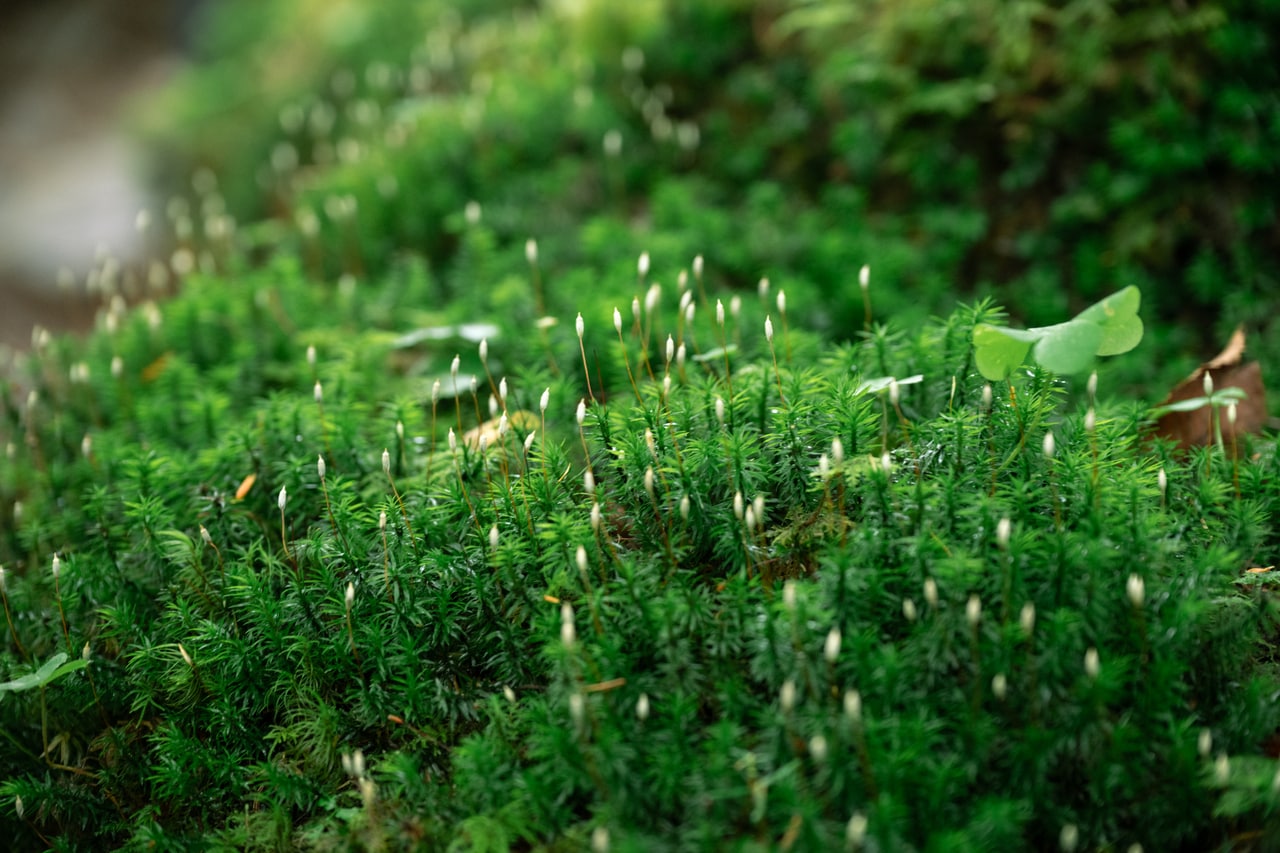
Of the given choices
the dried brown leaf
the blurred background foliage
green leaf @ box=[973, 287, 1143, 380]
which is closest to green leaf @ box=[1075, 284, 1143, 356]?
green leaf @ box=[973, 287, 1143, 380]

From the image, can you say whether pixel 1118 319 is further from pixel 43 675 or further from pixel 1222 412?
pixel 43 675

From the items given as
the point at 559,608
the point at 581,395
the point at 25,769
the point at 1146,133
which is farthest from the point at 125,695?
the point at 1146,133

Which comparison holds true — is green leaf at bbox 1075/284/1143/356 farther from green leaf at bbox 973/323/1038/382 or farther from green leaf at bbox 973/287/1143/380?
green leaf at bbox 973/323/1038/382

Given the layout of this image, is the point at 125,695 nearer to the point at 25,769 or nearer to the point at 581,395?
the point at 25,769

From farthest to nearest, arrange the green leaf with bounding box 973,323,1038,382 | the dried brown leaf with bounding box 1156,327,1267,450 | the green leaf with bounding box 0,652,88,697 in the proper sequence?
the dried brown leaf with bounding box 1156,327,1267,450, the green leaf with bounding box 973,323,1038,382, the green leaf with bounding box 0,652,88,697

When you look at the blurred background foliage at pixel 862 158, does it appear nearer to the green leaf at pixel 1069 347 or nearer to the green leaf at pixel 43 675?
the green leaf at pixel 1069 347
